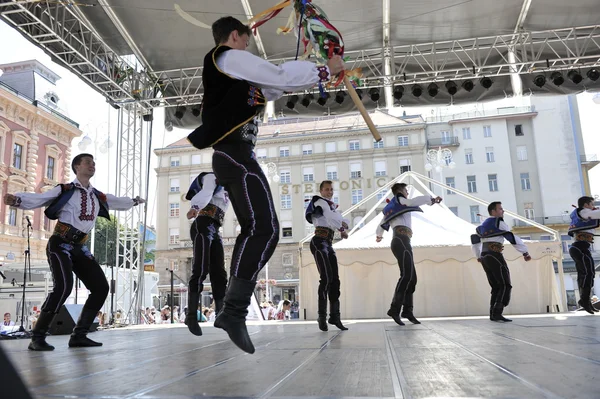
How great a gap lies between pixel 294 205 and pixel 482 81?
102 feet

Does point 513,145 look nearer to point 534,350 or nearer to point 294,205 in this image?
point 294,205

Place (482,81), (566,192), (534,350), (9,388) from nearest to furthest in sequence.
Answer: (9,388)
(534,350)
(482,81)
(566,192)

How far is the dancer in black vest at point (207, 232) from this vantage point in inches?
189

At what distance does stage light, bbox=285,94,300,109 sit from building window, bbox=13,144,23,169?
1944cm

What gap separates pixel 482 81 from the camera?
10.4m

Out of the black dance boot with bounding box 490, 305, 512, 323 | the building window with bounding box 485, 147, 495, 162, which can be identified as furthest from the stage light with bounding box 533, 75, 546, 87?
the building window with bounding box 485, 147, 495, 162

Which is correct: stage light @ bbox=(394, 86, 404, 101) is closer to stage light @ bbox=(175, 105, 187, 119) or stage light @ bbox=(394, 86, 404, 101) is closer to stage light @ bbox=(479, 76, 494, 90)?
stage light @ bbox=(479, 76, 494, 90)

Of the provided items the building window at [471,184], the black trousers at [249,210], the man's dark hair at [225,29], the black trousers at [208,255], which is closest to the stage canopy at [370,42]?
the black trousers at [208,255]

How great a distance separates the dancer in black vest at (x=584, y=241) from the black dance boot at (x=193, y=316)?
Result: 625 cm

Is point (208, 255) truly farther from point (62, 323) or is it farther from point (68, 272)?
point (62, 323)

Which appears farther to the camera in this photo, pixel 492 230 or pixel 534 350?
pixel 492 230

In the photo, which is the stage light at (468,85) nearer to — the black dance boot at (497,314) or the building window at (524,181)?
the black dance boot at (497,314)

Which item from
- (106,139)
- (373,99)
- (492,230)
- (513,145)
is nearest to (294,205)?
(513,145)

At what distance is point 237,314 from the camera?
2.28 metres
